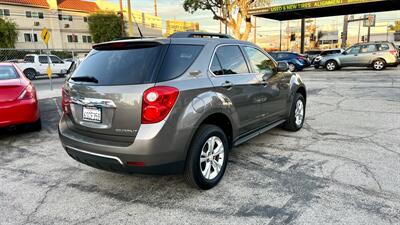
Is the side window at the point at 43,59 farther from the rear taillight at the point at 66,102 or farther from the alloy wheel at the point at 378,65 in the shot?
the alloy wheel at the point at 378,65

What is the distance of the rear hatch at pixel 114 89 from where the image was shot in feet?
9.95

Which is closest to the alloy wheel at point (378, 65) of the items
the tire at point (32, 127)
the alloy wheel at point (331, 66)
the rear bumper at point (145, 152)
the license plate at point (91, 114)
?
the alloy wheel at point (331, 66)

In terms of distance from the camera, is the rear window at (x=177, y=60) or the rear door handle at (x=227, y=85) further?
the rear door handle at (x=227, y=85)

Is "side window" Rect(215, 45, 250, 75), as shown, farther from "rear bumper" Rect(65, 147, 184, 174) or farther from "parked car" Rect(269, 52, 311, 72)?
"parked car" Rect(269, 52, 311, 72)

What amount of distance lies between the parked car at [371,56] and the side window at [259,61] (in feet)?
54.7

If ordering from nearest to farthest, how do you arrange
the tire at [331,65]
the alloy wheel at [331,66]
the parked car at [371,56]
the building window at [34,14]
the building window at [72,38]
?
the parked car at [371,56] < the tire at [331,65] < the alloy wheel at [331,66] < the building window at [34,14] < the building window at [72,38]

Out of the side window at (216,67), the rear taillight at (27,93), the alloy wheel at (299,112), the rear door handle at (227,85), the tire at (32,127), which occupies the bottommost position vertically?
the tire at (32,127)

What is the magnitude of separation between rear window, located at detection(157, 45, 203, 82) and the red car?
12.3 feet

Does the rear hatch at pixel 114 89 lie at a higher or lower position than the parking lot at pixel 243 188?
higher

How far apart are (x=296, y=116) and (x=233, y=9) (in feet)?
72.3

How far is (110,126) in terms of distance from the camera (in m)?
3.13

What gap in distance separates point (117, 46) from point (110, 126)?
3.21 ft

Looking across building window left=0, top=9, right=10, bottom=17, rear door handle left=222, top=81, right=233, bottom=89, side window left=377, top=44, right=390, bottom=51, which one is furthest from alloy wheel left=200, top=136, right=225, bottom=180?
building window left=0, top=9, right=10, bottom=17

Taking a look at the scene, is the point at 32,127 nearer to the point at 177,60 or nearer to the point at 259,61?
the point at 177,60
